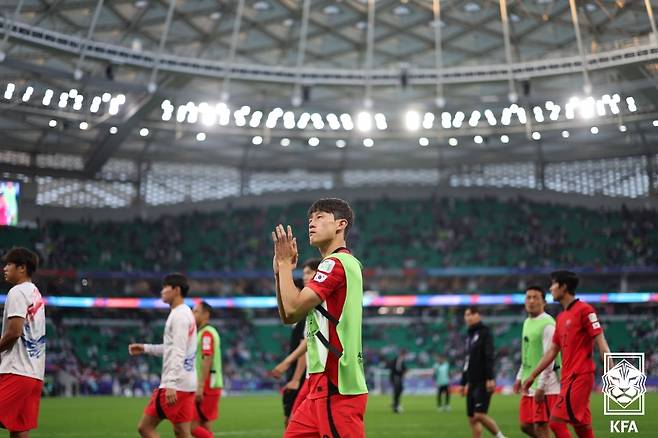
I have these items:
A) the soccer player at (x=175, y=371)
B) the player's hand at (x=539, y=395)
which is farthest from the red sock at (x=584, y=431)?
the soccer player at (x=175, y=371)

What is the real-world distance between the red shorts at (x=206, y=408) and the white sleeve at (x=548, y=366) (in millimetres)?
4494

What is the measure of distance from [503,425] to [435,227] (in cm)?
3842

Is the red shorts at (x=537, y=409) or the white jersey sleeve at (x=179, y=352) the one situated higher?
the white jersey sleeve at (x=179, y=352)

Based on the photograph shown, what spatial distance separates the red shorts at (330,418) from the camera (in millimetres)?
5766

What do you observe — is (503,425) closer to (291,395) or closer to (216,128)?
(291,395)

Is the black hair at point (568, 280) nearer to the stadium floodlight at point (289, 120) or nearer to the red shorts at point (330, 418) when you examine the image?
the red shorts at point (330, 418)

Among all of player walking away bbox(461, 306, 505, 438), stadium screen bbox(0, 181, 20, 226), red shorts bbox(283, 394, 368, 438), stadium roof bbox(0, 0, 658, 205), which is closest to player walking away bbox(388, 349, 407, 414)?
player walking away bbox(461, 306, 505, 438)

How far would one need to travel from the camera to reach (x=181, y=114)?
143ft

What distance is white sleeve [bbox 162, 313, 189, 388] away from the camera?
9.70 metres

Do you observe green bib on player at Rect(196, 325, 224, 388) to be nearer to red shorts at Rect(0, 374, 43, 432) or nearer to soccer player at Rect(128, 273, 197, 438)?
soccer player at Rect(128, 273, 197, 438)

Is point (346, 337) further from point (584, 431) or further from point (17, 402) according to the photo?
point (584, 431)

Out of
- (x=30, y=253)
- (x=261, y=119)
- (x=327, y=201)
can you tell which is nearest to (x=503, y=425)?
(x=30, y=253)

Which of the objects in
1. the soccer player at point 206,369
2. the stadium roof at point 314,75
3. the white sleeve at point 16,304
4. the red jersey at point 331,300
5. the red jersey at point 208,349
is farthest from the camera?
the stadium roof at point 314,75

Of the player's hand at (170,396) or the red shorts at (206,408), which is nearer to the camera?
the player's hand at (170,396)
